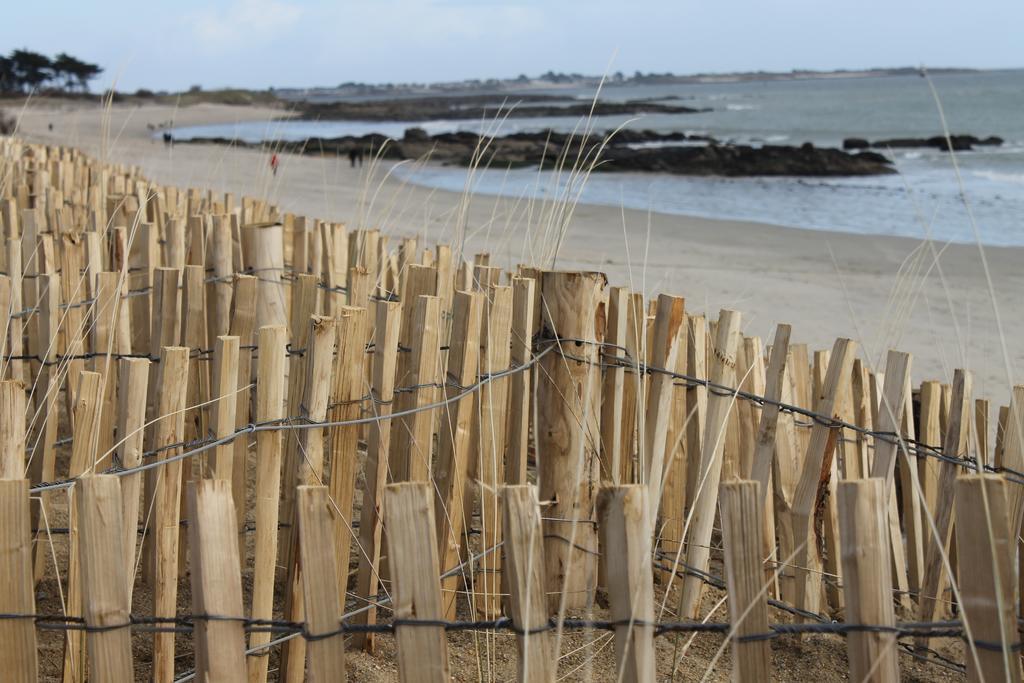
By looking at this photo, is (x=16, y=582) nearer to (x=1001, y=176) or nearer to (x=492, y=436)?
(x=492, y=436)

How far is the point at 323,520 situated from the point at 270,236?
1714mm

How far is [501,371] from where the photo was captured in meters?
2.22

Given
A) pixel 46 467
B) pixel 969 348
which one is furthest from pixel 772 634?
pixel 969 348

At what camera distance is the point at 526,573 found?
1.31 m

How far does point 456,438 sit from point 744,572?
1.01 meters

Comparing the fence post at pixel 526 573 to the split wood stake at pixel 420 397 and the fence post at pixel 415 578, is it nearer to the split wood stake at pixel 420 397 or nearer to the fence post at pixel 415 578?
the fence post at pixel 415 578

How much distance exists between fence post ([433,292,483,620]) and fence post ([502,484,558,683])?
2.67ft

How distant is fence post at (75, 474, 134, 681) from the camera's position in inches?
52.2

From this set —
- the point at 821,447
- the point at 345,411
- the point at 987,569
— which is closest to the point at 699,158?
the point at 821,447

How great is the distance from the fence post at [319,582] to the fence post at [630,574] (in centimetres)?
37

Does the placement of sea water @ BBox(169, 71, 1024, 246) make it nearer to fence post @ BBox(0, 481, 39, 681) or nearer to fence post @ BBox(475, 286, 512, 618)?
fence post @ BBox(475, 286, 512, 618)

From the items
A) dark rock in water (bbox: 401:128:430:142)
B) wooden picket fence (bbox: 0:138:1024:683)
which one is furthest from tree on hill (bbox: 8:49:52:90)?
wooden picket fence (bbox: 0:138:1024:683)

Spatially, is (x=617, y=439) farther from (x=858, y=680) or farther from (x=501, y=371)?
(x=858, y=680)

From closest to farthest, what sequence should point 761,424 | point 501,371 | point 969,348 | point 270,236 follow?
point 501,371, point 761,424, point 270,236, point 969,348
